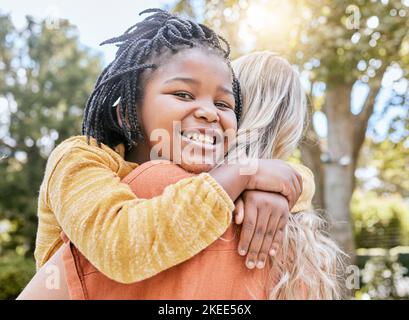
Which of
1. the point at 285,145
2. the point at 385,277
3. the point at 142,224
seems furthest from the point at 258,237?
the point at 385,277

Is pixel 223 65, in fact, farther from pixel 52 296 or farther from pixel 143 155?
pixel 52 296

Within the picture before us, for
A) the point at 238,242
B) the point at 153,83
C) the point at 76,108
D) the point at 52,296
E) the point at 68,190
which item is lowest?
the point at 76,108

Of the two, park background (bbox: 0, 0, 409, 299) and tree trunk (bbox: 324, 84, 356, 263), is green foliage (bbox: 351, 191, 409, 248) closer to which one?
park background (bbox: 0, 0, 409, 299)

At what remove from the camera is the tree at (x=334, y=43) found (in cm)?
515

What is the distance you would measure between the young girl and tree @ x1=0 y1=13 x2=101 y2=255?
9041mm

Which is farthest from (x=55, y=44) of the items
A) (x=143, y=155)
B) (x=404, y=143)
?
(x=143, y=155)

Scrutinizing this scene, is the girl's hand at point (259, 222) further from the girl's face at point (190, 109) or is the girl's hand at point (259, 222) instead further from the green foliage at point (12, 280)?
the green foliage at point (12, 280)

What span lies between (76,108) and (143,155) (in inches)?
403

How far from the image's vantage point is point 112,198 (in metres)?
1.01

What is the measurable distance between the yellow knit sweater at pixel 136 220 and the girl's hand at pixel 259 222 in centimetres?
10

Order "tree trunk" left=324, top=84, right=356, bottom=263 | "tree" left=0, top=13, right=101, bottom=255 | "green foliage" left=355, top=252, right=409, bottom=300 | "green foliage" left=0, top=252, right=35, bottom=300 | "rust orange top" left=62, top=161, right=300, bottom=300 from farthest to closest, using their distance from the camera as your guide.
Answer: "tree" left=0, top=13, right=101, bottom=255, "green foliage" left=355, top=252, right=409, bottom=300, "green foliage" left=0, top=252, right=35, bottom=300, "tree trunk" left=324, top=84, right=356, bottom=263, "rust orange top" left=62, top=161, right=300, bottom=300

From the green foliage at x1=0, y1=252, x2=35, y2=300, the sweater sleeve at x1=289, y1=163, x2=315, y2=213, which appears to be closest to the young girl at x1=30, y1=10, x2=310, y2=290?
the sweater sleeve at x1=289, y1=163, x2=315, y2=213

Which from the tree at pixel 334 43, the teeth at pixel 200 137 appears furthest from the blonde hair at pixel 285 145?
the tree at pixel 334 43

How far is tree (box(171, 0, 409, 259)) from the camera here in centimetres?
515
